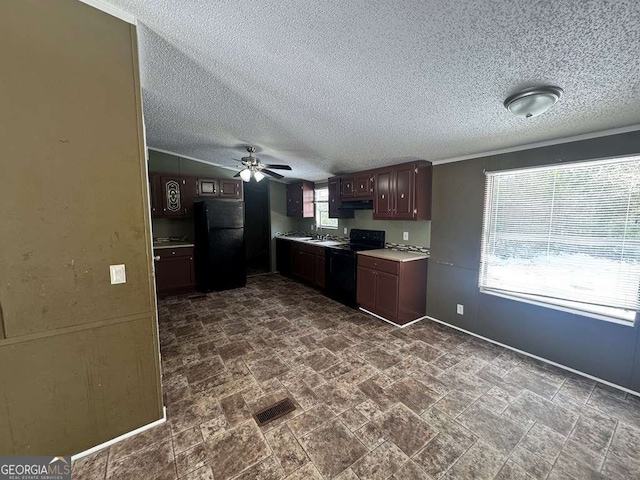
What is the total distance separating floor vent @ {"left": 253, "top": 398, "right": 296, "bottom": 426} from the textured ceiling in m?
2.53

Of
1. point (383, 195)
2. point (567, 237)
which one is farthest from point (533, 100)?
point (383, 195)

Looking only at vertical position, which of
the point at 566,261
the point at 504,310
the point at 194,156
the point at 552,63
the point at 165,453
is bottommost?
the point at 165,453

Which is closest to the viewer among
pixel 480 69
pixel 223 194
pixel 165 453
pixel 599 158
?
pixel 480 69

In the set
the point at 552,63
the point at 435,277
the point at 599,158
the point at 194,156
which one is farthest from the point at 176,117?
A: the point at 599,158

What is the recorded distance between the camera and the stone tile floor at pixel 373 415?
5.00 feet

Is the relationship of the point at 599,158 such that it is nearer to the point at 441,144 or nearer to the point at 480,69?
the point at 441,144

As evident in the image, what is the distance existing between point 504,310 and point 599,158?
1.72m

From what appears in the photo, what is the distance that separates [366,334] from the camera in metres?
3.21

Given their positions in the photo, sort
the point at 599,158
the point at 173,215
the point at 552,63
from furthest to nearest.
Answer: the point at 173,215 → the point at 599,158 → the point at 552,63

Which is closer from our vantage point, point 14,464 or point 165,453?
point 14,464

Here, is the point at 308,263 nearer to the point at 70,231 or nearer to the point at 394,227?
the point at 394,227

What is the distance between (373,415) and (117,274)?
209cm

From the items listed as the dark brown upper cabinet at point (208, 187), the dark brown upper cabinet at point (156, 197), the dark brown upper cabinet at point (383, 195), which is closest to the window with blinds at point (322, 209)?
the dark brown upper cabinet at point (383, 195)

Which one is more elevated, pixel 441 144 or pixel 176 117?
pixel 176 117
